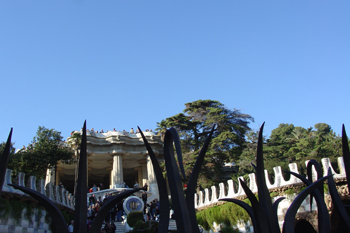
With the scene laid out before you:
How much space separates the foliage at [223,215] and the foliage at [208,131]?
463 centimetres

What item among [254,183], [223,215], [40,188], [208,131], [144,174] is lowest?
[223,215]

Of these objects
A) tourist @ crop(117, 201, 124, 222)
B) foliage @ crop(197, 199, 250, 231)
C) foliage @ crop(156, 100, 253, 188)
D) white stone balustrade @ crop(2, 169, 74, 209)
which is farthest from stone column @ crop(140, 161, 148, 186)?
tourist @ crop(117, 201, 124, 222)

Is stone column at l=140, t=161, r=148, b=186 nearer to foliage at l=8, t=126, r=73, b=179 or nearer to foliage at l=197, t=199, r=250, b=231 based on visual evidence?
foliage at l=8, t=126, r=73, b=179

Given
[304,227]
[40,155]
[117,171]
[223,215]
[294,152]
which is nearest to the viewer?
[304,227]

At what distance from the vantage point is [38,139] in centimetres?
2602

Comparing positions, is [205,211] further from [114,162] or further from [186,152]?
[114,162]

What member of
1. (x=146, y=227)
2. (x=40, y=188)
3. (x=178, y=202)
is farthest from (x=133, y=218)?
(x=178, y=202)

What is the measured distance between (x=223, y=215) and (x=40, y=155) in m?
14.8

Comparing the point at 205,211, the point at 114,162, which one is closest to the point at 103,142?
the point at 114,162

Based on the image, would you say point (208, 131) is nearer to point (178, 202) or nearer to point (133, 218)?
point (133, 218)

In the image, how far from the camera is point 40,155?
82.3 ft

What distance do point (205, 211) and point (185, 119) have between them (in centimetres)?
1184

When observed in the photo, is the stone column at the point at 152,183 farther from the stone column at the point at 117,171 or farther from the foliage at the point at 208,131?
the foliage at the point at 208,131

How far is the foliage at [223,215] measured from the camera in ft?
63.9
